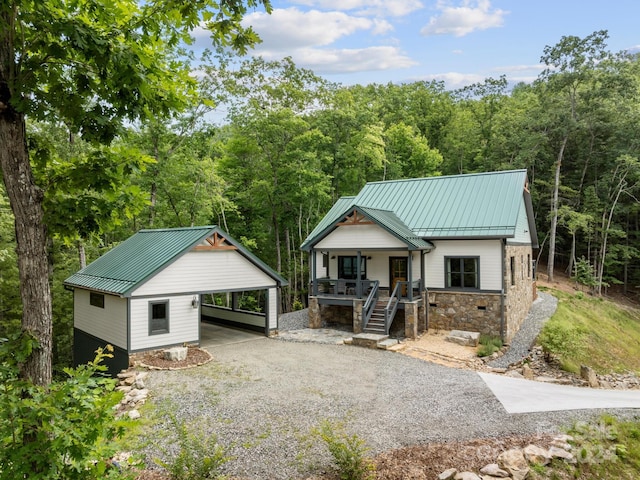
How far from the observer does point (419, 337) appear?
53.2ft

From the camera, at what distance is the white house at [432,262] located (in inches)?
639

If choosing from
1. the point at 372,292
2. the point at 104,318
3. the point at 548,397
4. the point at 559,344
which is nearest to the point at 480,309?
the point at 559,344

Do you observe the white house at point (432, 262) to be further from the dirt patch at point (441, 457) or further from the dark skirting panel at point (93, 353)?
the dirt patch at point (441, 457)

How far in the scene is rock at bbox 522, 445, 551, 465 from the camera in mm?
5934

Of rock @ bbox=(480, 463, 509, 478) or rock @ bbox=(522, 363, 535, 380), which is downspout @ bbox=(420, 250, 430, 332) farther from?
rock @ bbox=(480, 463, 509, 478)

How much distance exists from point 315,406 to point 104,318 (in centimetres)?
850

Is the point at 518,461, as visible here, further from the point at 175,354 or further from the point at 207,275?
the point at 207,275

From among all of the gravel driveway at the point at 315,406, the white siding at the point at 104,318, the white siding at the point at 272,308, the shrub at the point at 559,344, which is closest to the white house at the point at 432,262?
the shrub at the point at 559,344

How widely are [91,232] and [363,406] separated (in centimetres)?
625

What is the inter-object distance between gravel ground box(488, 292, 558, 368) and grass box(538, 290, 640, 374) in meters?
0.42

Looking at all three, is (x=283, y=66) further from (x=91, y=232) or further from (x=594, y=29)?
(x=91, y=232)

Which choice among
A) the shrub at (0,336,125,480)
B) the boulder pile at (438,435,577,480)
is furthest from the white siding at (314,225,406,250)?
the shrub at (0,336,125,480)

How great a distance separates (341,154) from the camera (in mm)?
28422

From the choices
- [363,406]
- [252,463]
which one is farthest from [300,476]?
[363,406]
